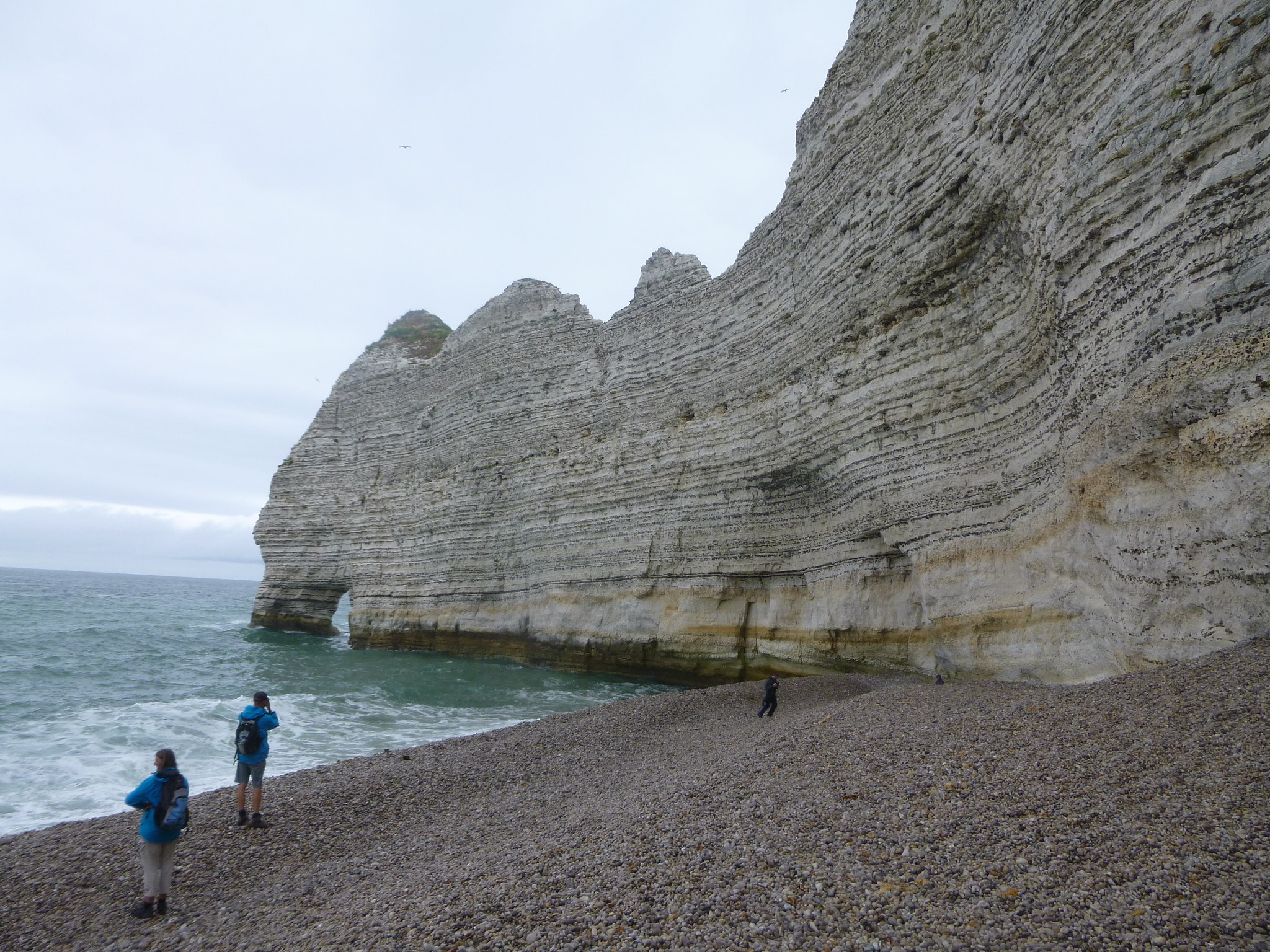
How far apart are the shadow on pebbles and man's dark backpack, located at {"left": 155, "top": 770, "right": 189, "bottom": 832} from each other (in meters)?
0.68

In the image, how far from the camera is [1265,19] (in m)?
4.58

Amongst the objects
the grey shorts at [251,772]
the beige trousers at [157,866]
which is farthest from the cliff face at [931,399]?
the grey shorts at [251,772]

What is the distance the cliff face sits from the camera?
16.8ft

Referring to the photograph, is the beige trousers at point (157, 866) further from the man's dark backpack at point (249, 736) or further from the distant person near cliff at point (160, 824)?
the man's dark backpack at point (249, 736)

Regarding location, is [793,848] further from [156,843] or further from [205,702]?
[205,702]

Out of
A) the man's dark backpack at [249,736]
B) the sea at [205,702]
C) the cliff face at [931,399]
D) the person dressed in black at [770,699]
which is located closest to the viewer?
the cliff face at [931,399]

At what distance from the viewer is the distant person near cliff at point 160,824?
14.2 ft

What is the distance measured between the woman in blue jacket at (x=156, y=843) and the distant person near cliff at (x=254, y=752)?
1459 mm

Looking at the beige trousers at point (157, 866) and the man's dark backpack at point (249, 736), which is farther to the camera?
the man's dark backpack at point (249, 736)

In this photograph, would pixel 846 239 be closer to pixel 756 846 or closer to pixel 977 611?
pixel 977 611

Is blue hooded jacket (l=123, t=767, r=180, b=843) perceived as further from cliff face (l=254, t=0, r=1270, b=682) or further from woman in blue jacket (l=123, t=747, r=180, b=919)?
cliff face (l=254, t=0, r=1270, b=682)

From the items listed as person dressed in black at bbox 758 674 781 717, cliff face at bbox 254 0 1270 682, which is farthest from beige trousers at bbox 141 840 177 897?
cliff face at bbox 254 0 1270 682

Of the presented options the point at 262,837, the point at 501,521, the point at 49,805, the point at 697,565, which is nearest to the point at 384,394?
the point at 501,521

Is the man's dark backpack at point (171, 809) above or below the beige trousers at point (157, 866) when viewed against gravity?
above
